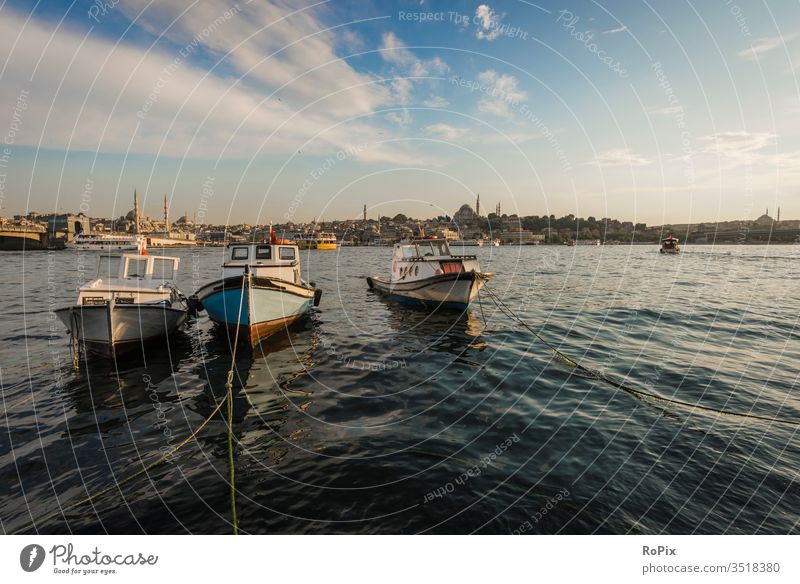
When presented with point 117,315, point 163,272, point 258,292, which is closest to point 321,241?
point 163,272

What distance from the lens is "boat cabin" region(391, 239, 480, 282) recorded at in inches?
966

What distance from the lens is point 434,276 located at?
24031 mm

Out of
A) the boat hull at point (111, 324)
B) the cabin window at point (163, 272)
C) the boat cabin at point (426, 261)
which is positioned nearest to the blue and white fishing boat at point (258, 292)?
the boat hull at point (111, 324)

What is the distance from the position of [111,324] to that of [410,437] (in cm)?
1194

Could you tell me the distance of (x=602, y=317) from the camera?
23.6 m

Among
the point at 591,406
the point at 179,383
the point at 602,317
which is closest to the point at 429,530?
the point at 591,406

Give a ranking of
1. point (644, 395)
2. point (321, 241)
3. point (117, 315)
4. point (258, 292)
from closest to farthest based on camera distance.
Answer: point (644, 395), point (117, 315), point (258, 292), point (321, 241)

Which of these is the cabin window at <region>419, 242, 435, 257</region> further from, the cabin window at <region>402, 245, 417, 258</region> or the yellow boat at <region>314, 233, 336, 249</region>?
the yellow boat at <region>314, 233, 336, 249</region>

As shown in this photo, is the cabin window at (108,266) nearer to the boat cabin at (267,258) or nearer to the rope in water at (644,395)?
the boat cabin at (267,258)

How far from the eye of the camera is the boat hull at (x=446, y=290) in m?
23.2

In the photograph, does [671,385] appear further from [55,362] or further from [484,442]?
[55,362]

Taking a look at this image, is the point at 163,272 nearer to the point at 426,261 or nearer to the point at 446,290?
the point at 426,261

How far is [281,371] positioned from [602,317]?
19985 millimetres

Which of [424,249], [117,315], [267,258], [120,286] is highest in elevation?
[424,249]
